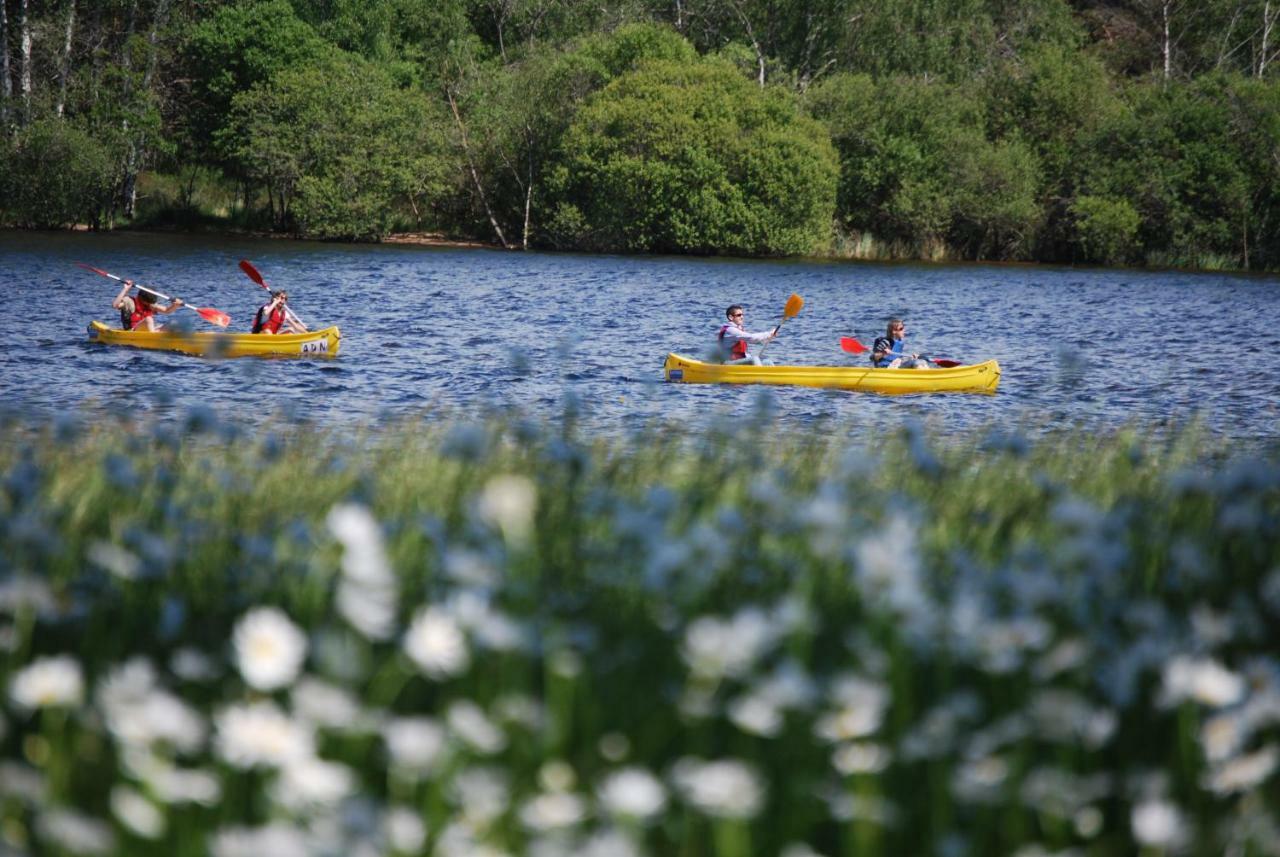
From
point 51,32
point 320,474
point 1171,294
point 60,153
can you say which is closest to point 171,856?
point 320,474

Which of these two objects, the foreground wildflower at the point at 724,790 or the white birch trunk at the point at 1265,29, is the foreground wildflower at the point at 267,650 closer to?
the foreground wildflower at the point at 724,790

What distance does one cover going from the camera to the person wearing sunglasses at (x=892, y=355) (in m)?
21.2

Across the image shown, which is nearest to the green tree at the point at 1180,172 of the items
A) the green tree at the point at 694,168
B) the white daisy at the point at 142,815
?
the green tree at the point at 694,168

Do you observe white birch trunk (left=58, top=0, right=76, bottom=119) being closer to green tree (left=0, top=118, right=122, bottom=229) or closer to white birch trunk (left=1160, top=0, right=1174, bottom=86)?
green tree (left=0, top=118, right=122, bottom=229)

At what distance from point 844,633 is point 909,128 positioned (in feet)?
197

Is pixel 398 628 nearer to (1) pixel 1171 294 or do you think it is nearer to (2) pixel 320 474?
(2) pixel 320 474

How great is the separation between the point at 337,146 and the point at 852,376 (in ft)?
149

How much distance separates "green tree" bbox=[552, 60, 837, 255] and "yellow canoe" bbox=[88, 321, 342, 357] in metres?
36.1

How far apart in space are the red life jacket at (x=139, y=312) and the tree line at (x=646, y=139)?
35.8m

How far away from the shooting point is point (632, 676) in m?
3.60

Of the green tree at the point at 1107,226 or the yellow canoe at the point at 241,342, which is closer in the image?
the yellow canoe at the point at 241,342

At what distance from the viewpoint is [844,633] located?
3889 millimetres

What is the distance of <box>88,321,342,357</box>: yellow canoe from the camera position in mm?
22219

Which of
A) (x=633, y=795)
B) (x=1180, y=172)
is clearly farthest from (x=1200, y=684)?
(x=1180, y=172)
